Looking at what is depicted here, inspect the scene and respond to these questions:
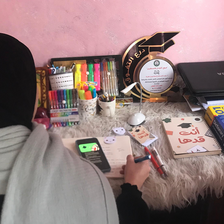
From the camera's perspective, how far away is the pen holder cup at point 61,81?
0.94m

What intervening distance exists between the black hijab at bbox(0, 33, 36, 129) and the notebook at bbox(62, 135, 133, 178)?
306 mm

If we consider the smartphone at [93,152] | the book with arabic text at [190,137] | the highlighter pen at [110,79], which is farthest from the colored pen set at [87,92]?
the book with arabic text at [190,137]

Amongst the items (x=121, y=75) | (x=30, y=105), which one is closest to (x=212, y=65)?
(x=121, y=75)

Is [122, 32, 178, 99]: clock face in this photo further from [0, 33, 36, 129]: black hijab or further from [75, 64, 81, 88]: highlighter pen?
[0, 33, 36, 129]: black hijab

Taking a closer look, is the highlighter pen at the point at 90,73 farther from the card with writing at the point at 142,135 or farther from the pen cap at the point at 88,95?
the card with writing at the point at 142,135

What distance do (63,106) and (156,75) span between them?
472 millimetres

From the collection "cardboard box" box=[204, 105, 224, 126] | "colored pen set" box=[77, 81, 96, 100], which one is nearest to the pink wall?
"colored pen set" box=[77, 81, 96, 100]

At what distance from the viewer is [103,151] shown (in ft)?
2.48

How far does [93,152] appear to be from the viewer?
739 millimetres

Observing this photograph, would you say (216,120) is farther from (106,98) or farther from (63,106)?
(63,106)

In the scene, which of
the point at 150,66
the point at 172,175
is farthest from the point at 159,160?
the point at 150,66

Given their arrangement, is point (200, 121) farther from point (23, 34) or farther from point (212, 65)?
point (23, 34)

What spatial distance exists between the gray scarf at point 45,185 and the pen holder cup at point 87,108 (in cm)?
45

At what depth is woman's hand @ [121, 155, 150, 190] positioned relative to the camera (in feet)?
2.07
